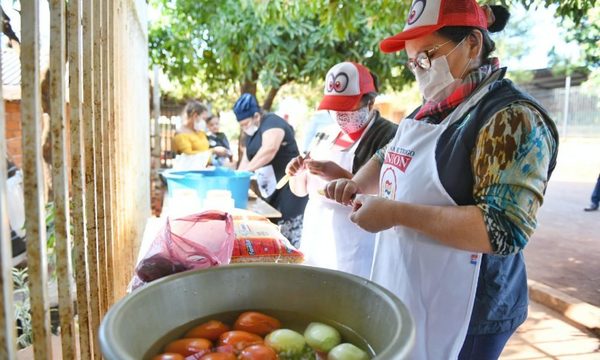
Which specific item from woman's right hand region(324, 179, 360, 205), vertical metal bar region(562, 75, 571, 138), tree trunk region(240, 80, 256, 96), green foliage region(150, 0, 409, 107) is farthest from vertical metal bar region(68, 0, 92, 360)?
vertical metal bar region(562, 75, 571, 138)

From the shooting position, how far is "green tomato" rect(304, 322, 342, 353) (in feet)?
3.11

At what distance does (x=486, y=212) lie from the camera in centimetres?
109

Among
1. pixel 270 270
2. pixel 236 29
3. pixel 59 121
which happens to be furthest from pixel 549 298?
pixel 236 29

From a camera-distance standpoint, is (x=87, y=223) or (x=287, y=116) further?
(x=287, y=116)

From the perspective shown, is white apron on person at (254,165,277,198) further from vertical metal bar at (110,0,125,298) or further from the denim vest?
the denim vest

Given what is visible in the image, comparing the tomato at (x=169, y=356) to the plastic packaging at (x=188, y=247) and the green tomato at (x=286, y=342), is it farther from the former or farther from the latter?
the plastic packaging at (x=188, y=247)

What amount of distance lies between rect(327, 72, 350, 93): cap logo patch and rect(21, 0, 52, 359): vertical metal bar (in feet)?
5.59

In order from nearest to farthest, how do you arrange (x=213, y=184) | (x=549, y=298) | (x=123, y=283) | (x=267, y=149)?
(x=123, y=283) → (x=213, y=184) → (x=267, y=149) → (x=549, y=298)

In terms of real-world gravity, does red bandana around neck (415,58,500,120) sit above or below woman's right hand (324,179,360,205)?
above

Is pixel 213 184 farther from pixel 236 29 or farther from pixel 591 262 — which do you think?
pixel 591 262

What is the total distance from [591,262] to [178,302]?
6113mm

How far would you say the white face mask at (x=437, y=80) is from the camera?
1.33m

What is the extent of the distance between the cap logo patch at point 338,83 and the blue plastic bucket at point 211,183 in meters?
0.77

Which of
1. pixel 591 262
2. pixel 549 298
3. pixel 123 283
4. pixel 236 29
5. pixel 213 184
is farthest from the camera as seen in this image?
pixel 236 29
